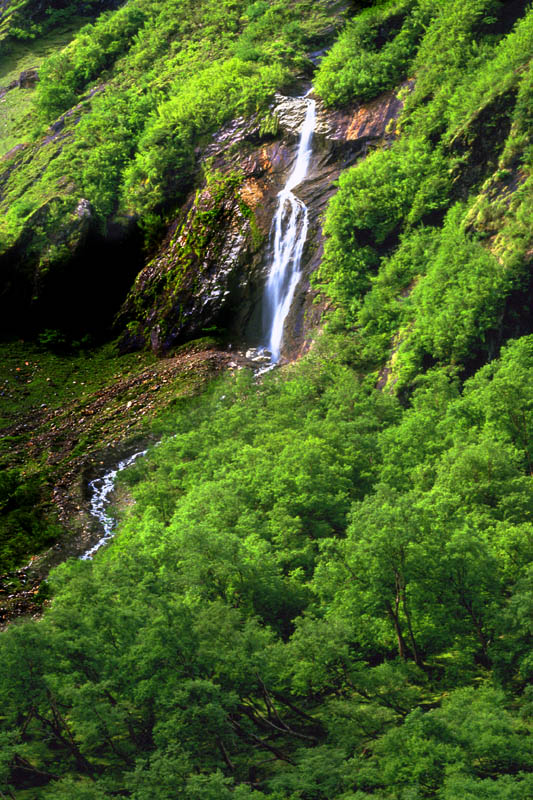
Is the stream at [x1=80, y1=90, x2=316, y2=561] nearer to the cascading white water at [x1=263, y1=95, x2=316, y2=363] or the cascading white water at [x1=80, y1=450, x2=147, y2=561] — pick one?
the cascading white water at [x1=263, y1=95, x2=316, y2=363]

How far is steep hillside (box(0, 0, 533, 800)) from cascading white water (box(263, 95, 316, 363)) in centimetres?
66

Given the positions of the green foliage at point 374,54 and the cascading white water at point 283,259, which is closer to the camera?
the cascading white water at point 283,259

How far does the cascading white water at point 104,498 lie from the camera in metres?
35.4

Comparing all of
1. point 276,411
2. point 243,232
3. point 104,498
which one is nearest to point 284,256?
point 243,232

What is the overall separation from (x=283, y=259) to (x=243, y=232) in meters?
4.16

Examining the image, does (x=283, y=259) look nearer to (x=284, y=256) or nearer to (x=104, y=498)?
(x=284, y=256)

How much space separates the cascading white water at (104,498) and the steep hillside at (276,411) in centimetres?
67

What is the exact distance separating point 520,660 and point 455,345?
16.4 m

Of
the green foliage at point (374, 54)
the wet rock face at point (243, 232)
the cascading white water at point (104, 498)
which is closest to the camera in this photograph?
the cascading white water at point (104, 498)

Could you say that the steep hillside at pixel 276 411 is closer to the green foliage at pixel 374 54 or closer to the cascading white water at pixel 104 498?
the green foliage at pixel 374 54

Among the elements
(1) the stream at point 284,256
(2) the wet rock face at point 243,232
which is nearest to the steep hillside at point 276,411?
(2) the wet rock face at point 243,232

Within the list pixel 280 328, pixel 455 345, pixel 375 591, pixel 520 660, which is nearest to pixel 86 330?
pixel 280 328

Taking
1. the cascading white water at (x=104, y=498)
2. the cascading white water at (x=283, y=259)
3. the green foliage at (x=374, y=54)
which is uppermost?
the green foliage at (x=374, y=54)

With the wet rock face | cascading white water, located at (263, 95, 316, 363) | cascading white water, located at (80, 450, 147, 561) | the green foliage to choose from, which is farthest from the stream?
cascading white water, located at (80, 450, 147, 561)
